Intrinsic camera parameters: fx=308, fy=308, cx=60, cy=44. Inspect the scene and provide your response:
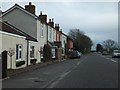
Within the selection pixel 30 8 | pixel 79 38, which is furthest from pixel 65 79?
pixel 79 38

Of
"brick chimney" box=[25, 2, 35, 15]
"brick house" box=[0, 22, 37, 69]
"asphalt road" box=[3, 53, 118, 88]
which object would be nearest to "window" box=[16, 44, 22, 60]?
"brick house" box=[0, 22, 37, 69]

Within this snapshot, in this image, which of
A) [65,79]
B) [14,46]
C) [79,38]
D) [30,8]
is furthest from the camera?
[79,38]

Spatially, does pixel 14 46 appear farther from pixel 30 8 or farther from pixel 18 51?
pixel 30 8

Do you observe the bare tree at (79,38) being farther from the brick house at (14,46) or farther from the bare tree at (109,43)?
the brick house at (14,46)

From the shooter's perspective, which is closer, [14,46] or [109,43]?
[14,46]

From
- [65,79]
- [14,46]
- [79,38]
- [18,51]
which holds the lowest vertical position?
[65,79]

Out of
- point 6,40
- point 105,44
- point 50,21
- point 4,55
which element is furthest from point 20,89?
point 105,44

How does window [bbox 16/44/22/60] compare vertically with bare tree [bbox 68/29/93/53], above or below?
below

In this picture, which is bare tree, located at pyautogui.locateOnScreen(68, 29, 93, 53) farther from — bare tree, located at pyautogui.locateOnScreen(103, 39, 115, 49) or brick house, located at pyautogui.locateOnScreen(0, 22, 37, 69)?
brick house, located at pyautogui.locateOnScreen(0, 22, 37, 69)

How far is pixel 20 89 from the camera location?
12906 mm

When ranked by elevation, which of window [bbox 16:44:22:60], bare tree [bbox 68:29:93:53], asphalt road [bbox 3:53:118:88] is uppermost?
bare tree [bbox 68:29:93:53]

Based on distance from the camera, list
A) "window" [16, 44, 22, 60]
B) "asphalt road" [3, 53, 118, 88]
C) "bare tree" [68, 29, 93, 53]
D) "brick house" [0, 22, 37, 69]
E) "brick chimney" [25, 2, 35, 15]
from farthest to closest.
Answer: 1. "bare tree" [68, 29, 93, 53]
2. "brick chimney" [25, 2, 35, 15]
3. "window" [16, 44, 22, 60]
4. "brick house" [0, 22, 37, 69]
5. "asphalt road" [3, 53, 118, 88]

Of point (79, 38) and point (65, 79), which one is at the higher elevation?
point (79, 38)

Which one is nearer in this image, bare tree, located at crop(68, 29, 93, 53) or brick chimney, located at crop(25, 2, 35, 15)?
brick chimney, located at crop(25, 2, 35, 15)
